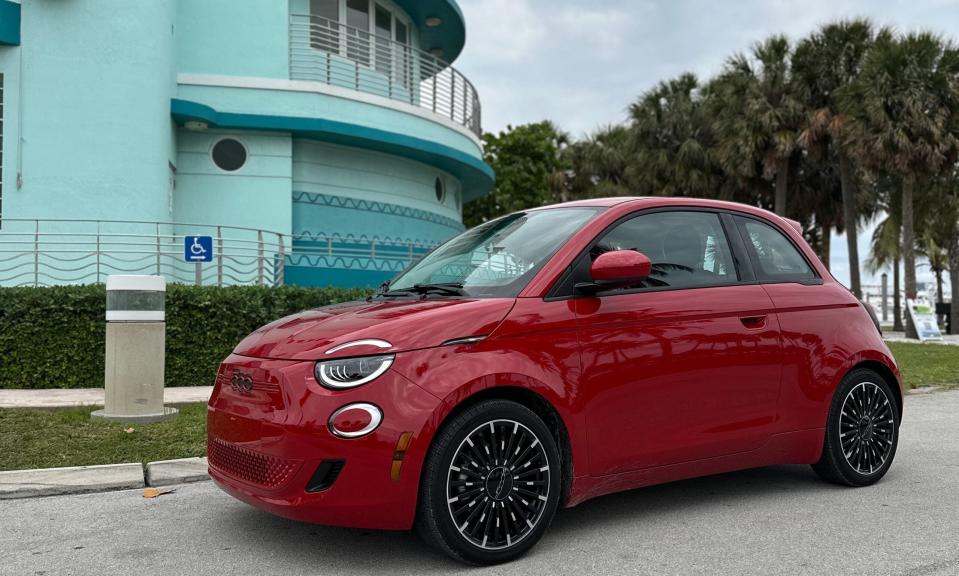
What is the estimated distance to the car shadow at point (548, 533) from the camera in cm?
398

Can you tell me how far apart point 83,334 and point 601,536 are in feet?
23.6

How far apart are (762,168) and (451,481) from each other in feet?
93.5

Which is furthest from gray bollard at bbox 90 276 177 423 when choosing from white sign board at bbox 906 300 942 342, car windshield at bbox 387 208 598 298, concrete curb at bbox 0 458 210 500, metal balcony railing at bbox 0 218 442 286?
white sign board at bbox 906 300 942 342

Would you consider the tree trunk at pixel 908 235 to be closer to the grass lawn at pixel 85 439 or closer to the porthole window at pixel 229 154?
the porthole window at pixel 229 154

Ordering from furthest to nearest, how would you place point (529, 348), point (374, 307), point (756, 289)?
point (756, 289), point (374, 307), point (529, 348)

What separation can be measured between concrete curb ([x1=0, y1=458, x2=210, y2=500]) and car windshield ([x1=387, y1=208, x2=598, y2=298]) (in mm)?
1923

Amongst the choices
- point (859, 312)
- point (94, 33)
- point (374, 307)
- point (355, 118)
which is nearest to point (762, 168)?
point (355, 118)

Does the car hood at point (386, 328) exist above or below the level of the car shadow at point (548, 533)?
above

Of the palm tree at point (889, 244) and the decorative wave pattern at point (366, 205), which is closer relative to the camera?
the decorative wave pattern at point (366, 205)

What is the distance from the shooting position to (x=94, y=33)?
45.3ft

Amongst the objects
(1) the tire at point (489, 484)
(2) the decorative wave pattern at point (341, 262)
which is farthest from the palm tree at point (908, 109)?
(1) the tire at point (489, 484)

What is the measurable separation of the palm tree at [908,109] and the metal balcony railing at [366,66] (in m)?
11.6

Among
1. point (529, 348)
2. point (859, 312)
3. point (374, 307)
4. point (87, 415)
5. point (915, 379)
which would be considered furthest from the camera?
point (915, 379)

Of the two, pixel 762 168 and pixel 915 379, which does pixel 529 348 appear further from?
pixel 762 168
